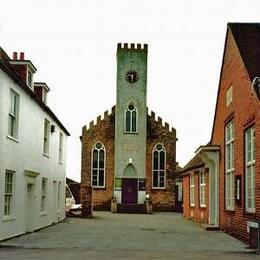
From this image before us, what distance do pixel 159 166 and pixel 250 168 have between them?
33487 mm

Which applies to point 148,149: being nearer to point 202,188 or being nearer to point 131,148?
point 131,148

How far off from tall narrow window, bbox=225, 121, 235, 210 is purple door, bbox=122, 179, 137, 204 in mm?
28084

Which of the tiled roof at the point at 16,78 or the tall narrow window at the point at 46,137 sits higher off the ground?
the tiled roof at the point at 16,78

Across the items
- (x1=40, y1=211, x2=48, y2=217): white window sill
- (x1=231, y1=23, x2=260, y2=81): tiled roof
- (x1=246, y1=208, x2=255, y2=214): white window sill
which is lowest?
(x1=40, y1=211, x2=48, y2=217): white window sill

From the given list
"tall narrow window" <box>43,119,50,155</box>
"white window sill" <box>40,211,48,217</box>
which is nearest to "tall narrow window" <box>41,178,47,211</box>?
"white window sill" <box>40,211,48,217</box>

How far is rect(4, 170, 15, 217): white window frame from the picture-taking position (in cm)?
2109

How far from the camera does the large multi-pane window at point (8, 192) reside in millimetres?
Answer: 21094

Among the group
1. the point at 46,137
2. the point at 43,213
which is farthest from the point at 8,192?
the point at 46,137

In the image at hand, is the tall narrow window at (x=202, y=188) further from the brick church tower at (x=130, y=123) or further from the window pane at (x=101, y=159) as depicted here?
the window pane at (x=101, y=159)

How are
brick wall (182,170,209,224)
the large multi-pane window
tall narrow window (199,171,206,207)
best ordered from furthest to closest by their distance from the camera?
tall narrow window (199,171,206,207), brick wall (182,170,209,224), the large multi-pane window

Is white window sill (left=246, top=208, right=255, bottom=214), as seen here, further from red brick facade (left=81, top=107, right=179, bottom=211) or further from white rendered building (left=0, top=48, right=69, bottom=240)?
red brick facade (left=81, top=107, right=179, bottom=211)

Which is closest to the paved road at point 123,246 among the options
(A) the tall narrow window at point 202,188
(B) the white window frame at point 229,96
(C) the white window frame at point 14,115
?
(C) the white window frame at point 14,115

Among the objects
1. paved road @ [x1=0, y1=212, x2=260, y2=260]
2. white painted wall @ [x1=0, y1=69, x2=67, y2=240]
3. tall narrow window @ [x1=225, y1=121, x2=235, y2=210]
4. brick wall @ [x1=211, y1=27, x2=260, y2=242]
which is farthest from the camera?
tall narrow window @ [x1=225, y1=121, x2=235, y2=210]

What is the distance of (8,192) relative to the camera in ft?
70.0
